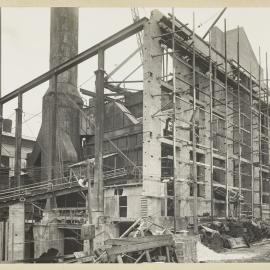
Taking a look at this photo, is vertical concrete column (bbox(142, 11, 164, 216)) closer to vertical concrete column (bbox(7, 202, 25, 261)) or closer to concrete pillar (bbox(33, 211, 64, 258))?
vertical concrete column (bbox(7, 202, 25, 261))

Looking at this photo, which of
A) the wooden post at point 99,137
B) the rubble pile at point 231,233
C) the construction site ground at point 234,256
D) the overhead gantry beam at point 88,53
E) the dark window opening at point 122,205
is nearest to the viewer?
the construction site ground at point 234,256

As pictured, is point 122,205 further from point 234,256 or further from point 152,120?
point 234,256

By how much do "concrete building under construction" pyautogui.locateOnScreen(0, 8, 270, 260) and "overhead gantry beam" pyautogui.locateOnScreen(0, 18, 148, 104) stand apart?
7 cm

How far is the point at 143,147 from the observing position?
22328 mm

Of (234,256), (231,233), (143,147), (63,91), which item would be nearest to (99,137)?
(143,147)

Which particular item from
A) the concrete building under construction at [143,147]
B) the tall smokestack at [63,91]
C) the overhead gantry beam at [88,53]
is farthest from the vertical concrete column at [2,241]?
the overhead gantry beam at [88,53]

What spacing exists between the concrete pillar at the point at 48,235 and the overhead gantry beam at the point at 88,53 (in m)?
10.3

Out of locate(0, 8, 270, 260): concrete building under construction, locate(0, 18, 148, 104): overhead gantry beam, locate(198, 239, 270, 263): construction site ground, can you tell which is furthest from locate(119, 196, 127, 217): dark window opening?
locate(0, 18, 148, 104): overhead gantry beam

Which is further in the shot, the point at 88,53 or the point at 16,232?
the point at 88,53

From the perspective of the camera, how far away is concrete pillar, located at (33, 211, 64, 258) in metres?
25.1

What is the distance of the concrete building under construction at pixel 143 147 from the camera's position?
74.3 feet

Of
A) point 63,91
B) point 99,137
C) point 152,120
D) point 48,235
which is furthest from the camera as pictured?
point 63,91

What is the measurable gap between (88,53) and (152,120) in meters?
7.18

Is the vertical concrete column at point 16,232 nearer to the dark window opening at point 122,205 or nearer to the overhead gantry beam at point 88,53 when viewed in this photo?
the dark window opening at point 122,205
